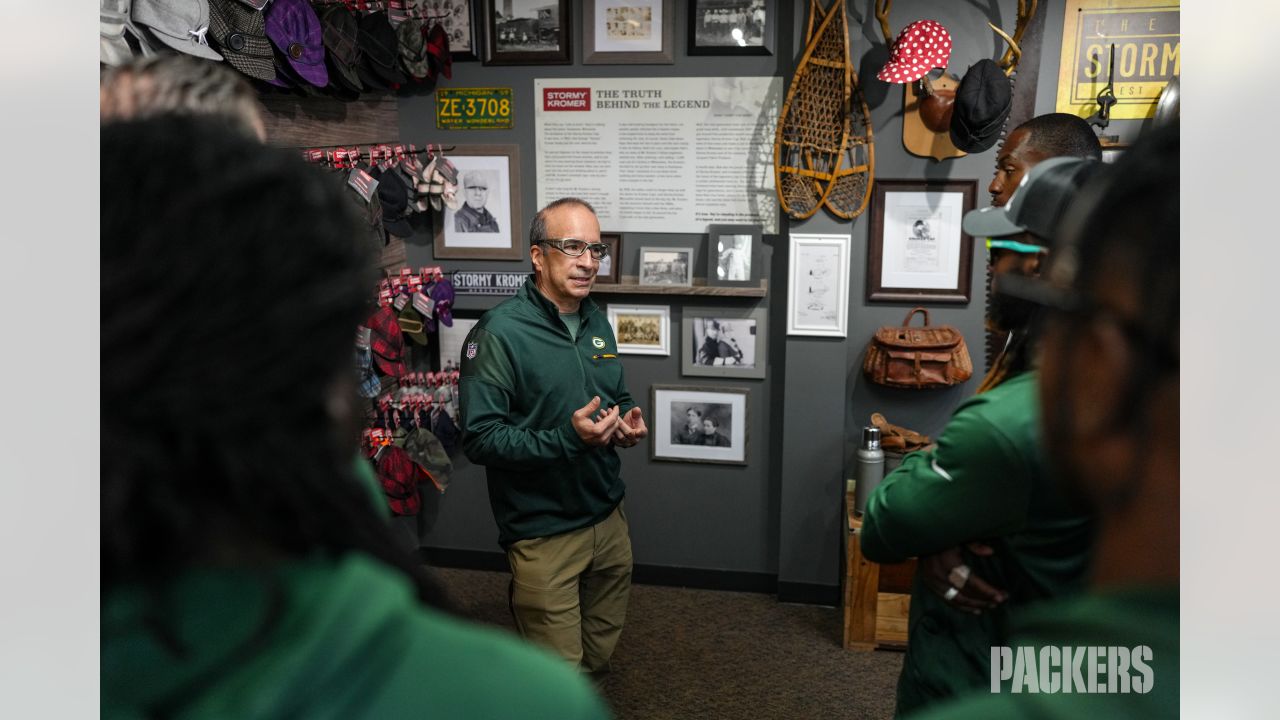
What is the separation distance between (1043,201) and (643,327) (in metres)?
1.98

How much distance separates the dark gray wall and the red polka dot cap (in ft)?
0.54

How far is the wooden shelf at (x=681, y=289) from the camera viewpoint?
2.40 meters

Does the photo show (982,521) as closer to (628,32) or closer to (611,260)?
(611,260)

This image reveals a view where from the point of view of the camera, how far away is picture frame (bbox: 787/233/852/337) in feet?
7.67

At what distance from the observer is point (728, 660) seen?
2.05 m

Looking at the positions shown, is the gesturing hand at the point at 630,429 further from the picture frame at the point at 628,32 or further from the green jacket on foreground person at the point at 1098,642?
the picture frame at the point at 628,32

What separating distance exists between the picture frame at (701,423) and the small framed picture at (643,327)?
13 cm

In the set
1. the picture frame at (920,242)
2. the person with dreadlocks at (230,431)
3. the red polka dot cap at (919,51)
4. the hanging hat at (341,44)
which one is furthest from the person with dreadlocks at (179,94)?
the picture frame at (920,242)

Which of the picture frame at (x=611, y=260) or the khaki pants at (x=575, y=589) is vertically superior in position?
the picture frame at (x=611, y=260)

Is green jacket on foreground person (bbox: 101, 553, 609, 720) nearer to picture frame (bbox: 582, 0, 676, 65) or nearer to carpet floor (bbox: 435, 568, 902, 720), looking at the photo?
carpet floor (bbox: 435, 568, 902, 720)

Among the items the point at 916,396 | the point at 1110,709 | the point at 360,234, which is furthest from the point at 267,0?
the point at 916,396

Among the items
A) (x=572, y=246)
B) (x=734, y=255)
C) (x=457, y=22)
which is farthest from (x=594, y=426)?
(x=457, y=22)

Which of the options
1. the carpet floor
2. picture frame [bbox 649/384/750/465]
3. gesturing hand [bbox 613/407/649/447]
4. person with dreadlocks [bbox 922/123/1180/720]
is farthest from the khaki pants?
person with dreadlocks [bbox 922/123/1180/720]
